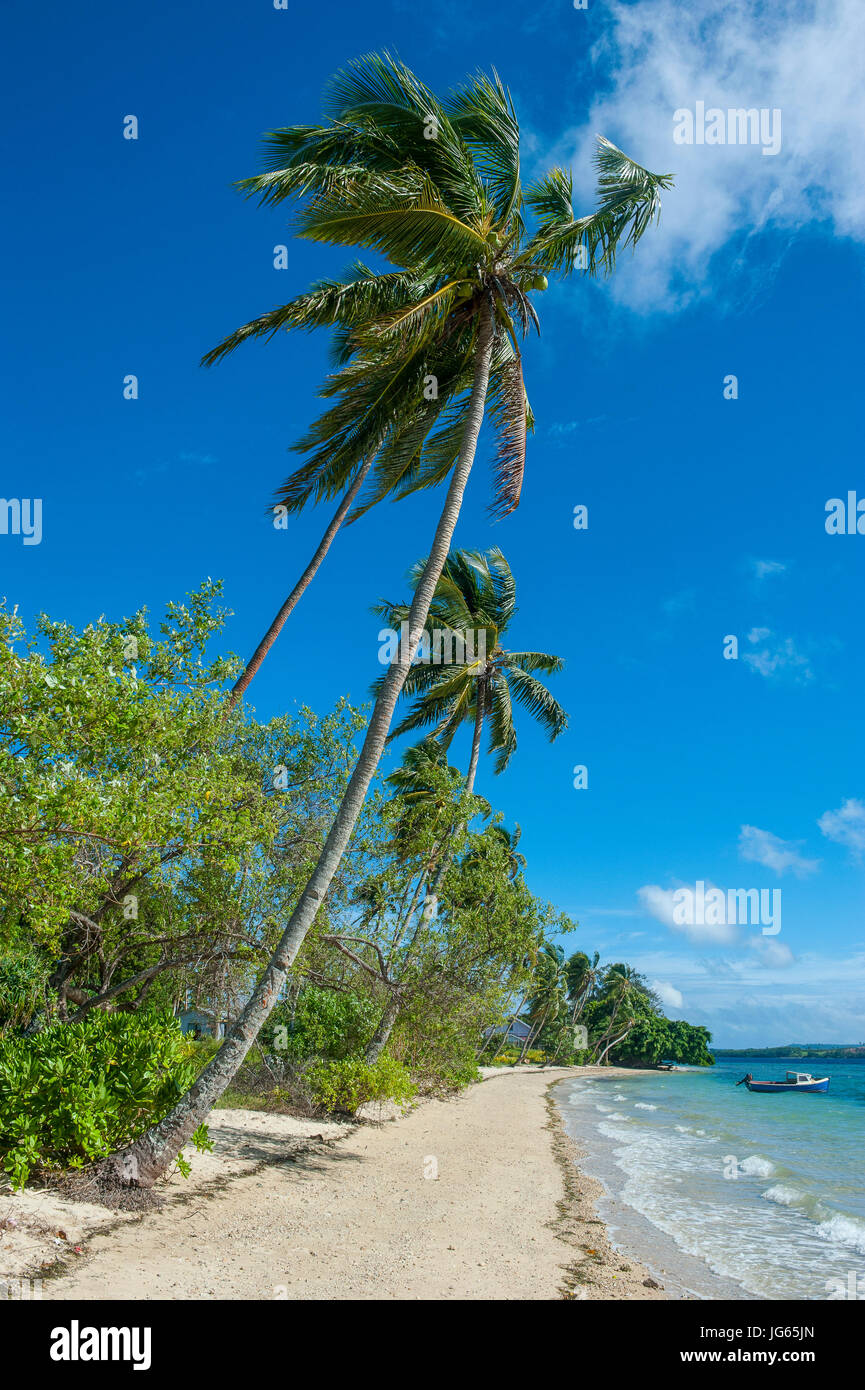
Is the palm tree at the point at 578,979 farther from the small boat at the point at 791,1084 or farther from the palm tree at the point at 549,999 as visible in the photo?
the small boat at the point at 791,1084

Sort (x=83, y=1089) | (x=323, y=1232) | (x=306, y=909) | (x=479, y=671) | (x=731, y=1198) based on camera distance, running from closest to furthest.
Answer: (x=83, y=1089), (x=323, y=1232), (x=306, y=909), (x=731, y=1198), (x=479, y=671)

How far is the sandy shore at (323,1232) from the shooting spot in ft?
19.1

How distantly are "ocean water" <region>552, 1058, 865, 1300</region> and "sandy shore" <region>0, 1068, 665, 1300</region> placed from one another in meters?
0.91

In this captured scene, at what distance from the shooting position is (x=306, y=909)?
29.1 ft

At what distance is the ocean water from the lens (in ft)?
27.8

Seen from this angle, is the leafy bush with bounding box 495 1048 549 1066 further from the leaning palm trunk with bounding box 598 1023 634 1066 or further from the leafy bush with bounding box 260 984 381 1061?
the leafy bush with bounding box 260 984 381 1061

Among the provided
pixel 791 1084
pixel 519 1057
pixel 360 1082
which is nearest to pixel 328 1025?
pixel 360 1082

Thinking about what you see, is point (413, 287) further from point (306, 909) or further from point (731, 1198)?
point (731, 1198)

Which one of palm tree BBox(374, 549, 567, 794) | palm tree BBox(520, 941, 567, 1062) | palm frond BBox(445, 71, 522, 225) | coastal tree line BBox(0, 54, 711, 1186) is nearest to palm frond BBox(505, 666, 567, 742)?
palm tree BBox(374, 549, 567, 794)

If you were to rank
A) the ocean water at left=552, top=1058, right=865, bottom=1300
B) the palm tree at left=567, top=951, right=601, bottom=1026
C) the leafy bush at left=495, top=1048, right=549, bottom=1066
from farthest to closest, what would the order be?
1. the palm tree at left=567, top=951, right=601, bottom=1026
2. the leafy bush at left=495, top=1048, right=549, bottom=1066
3. the ocean water at left=552, top=1058, right=865, bottom=1300

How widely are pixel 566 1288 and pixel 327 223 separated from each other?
11538 millimetres

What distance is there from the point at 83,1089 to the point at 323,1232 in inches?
110
